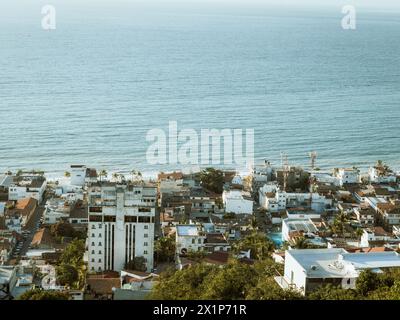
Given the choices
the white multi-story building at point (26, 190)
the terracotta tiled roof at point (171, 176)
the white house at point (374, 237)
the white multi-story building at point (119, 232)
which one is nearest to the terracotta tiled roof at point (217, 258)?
the white multi-story building at point (119, 232)

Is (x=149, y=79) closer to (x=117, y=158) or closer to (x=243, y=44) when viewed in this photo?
(x=117, y=158)

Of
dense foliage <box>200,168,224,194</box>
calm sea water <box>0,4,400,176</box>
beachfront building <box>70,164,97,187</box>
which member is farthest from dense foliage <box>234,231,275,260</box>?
calm sea water <box>0,4,400,176</box>

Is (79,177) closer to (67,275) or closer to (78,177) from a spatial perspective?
(78,177)

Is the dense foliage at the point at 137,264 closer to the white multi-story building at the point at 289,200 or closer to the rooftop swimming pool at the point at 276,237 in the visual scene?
the rooftop swimming pool at the point at 276,237

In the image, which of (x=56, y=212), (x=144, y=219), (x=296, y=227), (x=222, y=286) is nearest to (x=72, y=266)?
(x=144, y=219)

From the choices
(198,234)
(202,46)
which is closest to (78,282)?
(198,234)
